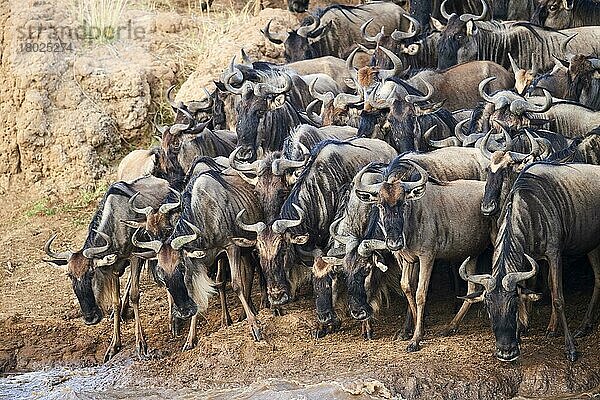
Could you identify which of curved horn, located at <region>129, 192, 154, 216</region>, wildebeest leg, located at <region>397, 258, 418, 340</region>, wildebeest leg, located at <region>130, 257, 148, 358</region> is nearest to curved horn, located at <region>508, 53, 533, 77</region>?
wildebeest leg, located at <region>397, 258, 418, 340</region>

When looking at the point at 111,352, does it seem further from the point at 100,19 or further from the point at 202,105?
the point at 100,19

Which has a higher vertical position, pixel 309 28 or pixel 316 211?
pixel 309 28

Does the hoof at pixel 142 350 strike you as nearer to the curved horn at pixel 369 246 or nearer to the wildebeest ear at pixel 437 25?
the curved horn at pixel 369 246

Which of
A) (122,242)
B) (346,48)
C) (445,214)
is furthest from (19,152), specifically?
(445,214)

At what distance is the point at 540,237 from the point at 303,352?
232cm

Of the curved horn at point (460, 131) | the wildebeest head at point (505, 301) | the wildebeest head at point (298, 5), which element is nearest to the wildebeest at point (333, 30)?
the wildebeest head at point (298, 5)

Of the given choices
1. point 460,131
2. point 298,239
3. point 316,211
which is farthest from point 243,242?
point 460,131

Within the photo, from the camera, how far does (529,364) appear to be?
9.23 metres

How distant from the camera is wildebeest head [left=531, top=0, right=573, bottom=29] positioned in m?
14.5

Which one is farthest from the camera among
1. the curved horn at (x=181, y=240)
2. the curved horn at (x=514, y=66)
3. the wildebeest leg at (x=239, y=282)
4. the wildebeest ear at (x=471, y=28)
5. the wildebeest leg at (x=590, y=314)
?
the wildebeest ear at (x=471, y=28)

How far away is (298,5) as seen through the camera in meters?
16.1

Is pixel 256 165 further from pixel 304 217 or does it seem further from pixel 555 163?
pixel 555 163

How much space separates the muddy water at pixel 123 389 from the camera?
9070 millimetres

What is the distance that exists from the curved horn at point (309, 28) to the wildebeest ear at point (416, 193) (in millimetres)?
5557
